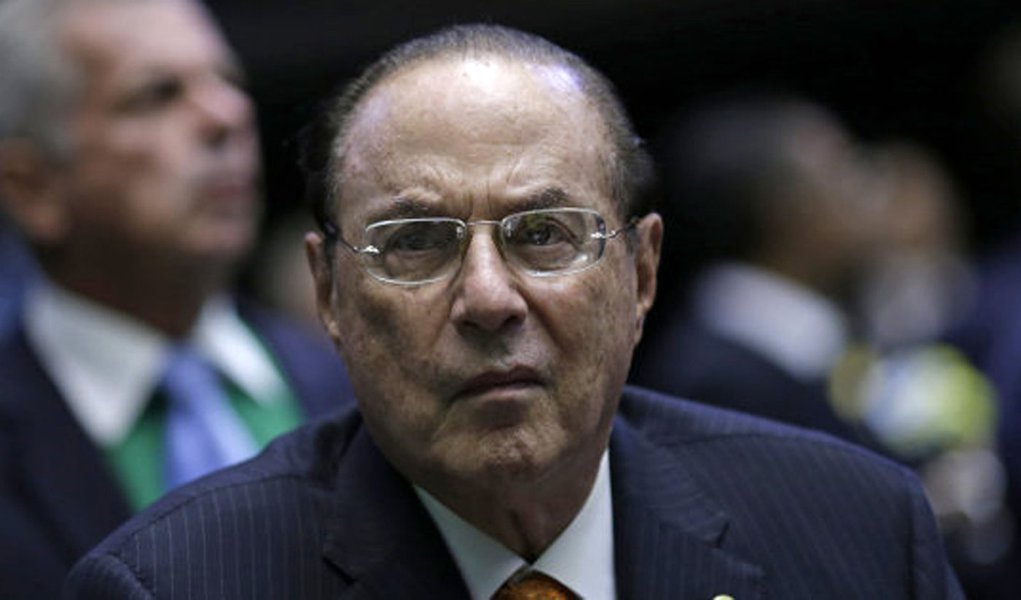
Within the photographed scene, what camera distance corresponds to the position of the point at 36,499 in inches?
143

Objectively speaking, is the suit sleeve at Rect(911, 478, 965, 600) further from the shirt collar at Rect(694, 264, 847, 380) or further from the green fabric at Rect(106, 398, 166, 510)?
the shirt collar at Rect(694, 264, 847, 380)

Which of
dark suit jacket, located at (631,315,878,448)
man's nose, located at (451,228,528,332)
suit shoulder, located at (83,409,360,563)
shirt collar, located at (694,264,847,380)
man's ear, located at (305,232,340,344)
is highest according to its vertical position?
man's nose, located at (451,228,528,332)

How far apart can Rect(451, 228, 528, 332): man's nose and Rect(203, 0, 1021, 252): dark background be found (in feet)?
17.9

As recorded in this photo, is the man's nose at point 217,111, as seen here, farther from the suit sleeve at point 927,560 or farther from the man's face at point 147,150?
the suit sleeve at point 927,560

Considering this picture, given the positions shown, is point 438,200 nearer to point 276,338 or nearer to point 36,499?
point 36,499

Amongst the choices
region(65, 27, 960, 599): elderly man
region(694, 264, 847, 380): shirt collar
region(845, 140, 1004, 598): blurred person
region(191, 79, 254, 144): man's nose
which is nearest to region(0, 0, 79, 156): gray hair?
region(191, 79, 254, 144): man's nose

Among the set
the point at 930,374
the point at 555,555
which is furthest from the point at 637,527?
the point at 930,374

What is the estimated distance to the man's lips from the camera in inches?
108

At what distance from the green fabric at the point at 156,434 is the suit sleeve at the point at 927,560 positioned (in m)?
1.38

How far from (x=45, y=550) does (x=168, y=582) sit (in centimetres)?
77

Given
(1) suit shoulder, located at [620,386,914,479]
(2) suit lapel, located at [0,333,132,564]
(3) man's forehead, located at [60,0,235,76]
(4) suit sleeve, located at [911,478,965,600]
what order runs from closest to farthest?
(4) suit sleeve, located at [911,478,965,600] < (1) suit shoulder, located at [620,386,914,479] < (2) suit lapel, located at [0,333,132,564] < (3) man's forehead, located at [60,0,235,76]

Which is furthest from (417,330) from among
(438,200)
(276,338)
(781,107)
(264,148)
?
(264,148)

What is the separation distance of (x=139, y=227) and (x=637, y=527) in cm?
149

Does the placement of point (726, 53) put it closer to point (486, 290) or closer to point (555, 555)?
point (555, 555)
